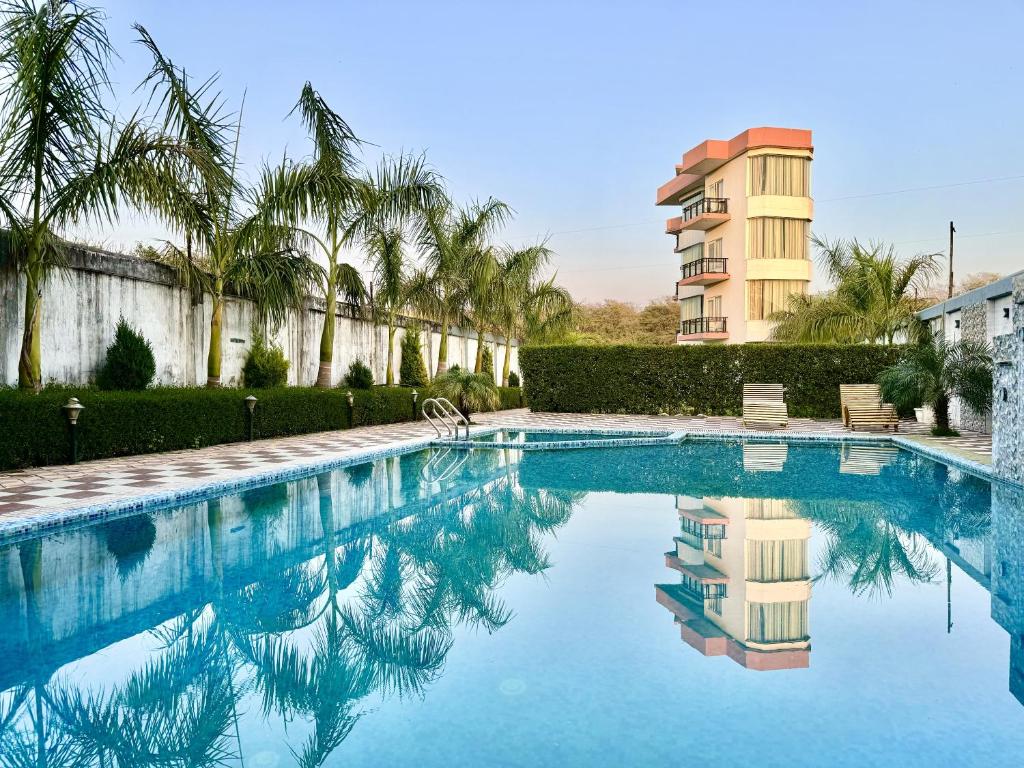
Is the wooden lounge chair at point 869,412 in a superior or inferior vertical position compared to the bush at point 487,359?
inferior

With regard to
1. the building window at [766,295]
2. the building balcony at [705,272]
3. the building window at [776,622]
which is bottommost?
the building window at [776,622]

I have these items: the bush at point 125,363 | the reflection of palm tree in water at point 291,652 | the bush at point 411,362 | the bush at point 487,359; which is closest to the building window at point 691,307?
the bush at point 487,359

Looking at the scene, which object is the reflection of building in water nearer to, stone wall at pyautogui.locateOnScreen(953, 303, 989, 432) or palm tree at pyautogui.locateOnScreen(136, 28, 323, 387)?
palm tree at pyautogui.locateOnScreen(136, 28, 323, 387)

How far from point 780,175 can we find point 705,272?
5449 millimetres

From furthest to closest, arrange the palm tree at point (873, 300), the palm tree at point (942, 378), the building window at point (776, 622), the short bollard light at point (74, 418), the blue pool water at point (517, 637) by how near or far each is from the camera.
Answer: the palm tree at point (873, 300)
the palm tree at point (942, 378)
the short bollard light at point (74, 418)
the building window at point (776, 622)
the blue pool water at point (517, 637)

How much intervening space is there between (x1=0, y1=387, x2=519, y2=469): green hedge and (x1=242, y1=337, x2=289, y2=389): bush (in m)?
0.56

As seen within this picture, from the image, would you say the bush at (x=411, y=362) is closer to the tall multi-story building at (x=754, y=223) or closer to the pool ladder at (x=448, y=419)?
the pool ladder at (x=448, y=419)

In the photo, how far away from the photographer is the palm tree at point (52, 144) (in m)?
8.79

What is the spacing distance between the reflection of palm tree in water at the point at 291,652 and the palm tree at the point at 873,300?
1853 centimetres

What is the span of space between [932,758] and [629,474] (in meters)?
7.55

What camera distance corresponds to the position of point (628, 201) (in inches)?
1335

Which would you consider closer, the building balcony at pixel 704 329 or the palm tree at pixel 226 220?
A: the palm tree at pixel 226 220

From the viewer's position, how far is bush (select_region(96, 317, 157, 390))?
430 inches

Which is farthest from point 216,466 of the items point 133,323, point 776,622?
point 776,622
